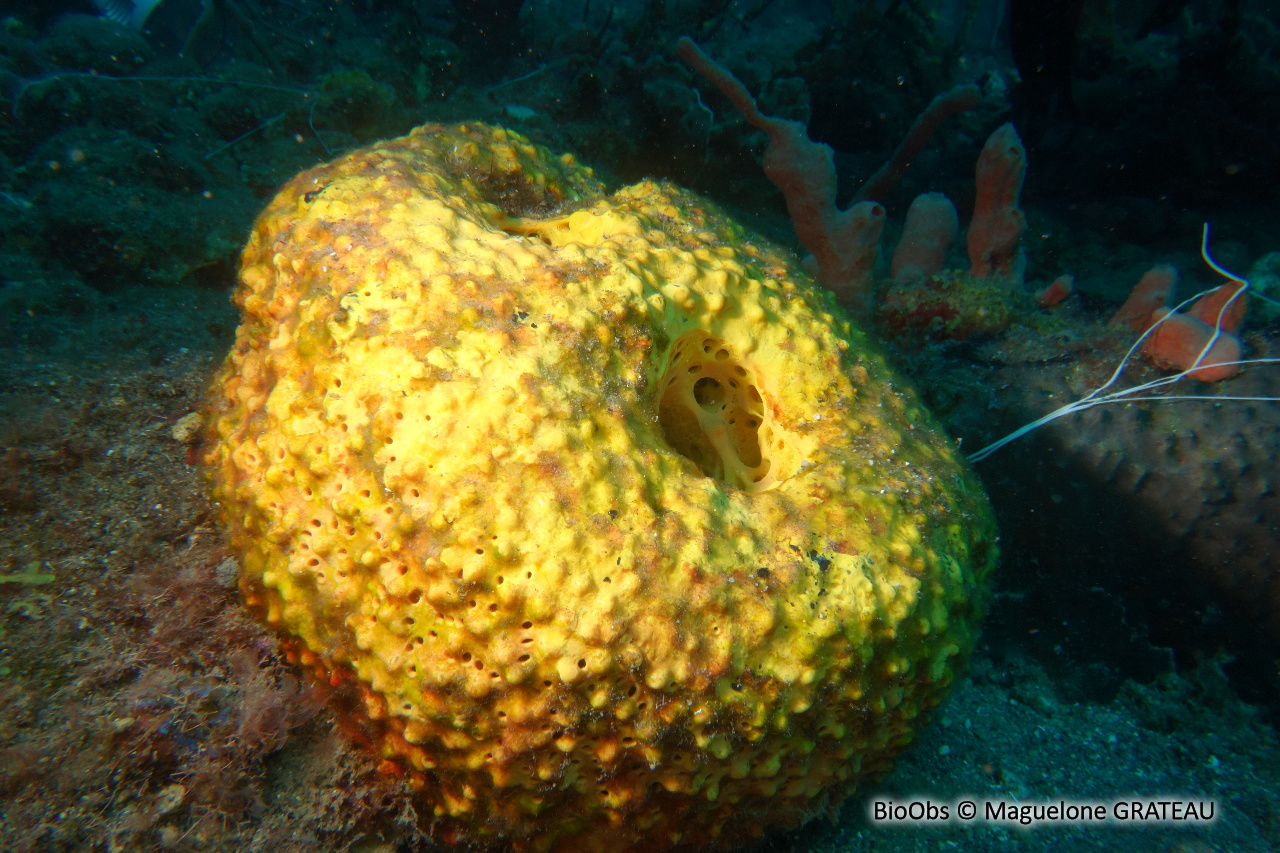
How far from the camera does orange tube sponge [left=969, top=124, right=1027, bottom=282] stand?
163 inches

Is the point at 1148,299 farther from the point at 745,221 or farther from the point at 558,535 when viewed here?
the point at 558,535

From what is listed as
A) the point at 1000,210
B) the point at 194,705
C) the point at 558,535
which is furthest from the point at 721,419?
the point at 1000,210

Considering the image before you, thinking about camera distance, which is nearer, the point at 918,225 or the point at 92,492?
the point at 92,492

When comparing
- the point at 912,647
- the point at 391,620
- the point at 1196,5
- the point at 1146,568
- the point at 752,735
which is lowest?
the point at 391,620

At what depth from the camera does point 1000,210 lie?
167 inches

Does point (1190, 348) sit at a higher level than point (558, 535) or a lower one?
higher

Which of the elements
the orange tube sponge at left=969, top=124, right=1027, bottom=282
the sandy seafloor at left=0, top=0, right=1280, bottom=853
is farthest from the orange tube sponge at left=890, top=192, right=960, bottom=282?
the sandy seafloor at left=0, top=0, right=1280, bottom=853

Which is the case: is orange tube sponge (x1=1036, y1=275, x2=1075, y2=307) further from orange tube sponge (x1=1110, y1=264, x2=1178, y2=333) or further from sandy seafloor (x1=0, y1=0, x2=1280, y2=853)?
orange tube sponge (x1=1110, y1=264, x2=1178, y2=333)

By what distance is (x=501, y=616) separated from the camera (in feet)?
4.50

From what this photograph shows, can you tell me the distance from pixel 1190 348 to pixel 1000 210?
1.68 meters

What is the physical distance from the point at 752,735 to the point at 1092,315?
4.53 m

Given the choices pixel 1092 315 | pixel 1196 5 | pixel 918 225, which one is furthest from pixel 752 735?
pixel 1196 5

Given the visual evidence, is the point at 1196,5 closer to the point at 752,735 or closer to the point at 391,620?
the point at 752,735

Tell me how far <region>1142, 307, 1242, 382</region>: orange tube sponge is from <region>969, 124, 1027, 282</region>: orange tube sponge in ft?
3.71
